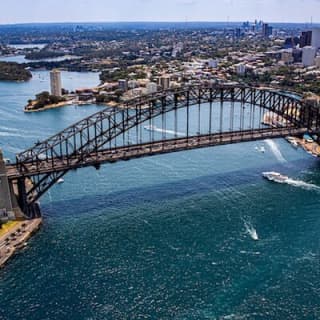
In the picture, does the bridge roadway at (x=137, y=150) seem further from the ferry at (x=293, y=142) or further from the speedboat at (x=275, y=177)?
the ferry at (x=293, y=142)

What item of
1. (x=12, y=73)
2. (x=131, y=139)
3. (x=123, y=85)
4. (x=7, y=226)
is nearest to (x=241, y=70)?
(x=123, y=85)

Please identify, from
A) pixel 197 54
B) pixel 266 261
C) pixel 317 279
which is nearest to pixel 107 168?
pixel 266 261

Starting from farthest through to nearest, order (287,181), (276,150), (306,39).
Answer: (306,39), (276,150), (287,181)

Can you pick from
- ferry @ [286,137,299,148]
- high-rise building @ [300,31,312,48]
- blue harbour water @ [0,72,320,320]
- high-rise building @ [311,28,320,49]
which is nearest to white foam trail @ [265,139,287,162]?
blue harbour water @ [0,72,320,320]

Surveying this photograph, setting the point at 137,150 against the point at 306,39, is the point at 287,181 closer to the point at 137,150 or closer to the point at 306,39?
the point at 137,150

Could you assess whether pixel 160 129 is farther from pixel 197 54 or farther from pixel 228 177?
pixel 197 54

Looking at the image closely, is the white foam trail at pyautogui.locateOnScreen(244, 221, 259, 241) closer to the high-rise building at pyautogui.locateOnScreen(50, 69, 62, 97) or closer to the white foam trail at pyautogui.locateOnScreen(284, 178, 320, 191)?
the white foam trail at pyautogui.locateOnScreen(284, 178, 320, 191)
